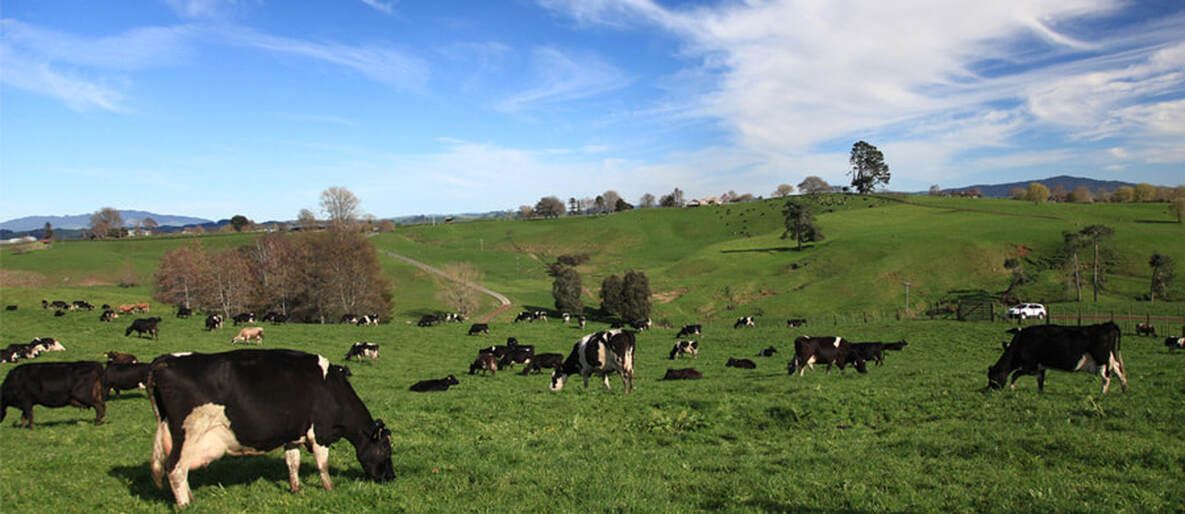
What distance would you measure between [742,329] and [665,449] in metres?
46.0

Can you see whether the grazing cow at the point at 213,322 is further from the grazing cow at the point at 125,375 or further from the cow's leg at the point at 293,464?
the cow's leg at the point at 293,464

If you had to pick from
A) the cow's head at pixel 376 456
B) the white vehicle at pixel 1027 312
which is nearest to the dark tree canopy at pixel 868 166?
the white vehicle at pixel 1027 312

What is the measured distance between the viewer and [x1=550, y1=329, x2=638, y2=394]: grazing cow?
20.8m

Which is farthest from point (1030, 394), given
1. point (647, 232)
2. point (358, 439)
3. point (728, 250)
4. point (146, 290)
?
point (647, 232)

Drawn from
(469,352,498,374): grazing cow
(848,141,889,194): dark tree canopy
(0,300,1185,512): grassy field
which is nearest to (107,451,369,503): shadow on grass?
(0,300,1185,512): grassy field

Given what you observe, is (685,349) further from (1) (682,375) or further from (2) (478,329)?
(2) (478,329)

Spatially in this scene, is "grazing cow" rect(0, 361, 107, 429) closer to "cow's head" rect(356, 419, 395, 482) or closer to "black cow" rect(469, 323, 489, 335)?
"cow's head" rect(356, 419, 395, 482)

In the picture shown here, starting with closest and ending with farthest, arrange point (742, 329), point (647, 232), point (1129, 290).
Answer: point (742, 329) → point (1129, 290) → point (647, 232)

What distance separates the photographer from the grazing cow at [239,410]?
339 inches

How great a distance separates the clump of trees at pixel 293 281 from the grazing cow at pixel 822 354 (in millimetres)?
58829

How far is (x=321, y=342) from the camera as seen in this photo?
42031mm

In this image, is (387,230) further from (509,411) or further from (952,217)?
(509,411)

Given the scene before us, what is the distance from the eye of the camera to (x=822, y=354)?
25.8 metres

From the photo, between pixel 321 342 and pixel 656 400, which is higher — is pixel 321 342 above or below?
below
